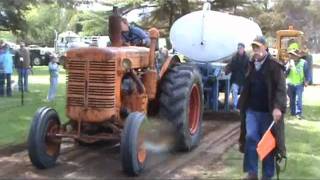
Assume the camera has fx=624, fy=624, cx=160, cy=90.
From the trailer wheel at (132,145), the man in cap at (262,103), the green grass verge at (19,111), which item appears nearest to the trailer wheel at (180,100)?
the trailer wheel at (132,145)

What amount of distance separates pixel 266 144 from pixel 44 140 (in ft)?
10.4

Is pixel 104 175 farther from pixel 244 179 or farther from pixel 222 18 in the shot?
pixel 222 18

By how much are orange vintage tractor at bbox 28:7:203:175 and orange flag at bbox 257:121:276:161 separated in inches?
68.1

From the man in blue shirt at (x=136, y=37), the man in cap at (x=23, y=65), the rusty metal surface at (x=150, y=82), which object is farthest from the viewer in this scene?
the man in cap at (x=23, y=65)

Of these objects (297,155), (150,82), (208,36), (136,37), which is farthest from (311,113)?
(150,82)

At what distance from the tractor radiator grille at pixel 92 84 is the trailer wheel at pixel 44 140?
0.40 m

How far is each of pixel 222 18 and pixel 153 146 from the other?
7071 mm

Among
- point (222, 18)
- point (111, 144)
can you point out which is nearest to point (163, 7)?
point (222, 18)

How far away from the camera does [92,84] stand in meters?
8.93

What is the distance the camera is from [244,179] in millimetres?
8055

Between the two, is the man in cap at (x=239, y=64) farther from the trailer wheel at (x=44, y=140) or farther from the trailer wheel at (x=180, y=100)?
the trailer wheel at (x=44, y=140)

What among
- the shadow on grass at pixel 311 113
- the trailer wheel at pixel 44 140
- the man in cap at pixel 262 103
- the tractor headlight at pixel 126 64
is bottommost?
the shadow on grass at pixel 311 113

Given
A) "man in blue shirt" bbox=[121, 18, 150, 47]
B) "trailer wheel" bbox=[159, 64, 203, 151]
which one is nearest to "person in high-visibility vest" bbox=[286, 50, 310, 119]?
"trailer wheel" bbox=[159, 64, 203, 151]

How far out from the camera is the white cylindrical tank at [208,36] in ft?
52.7
